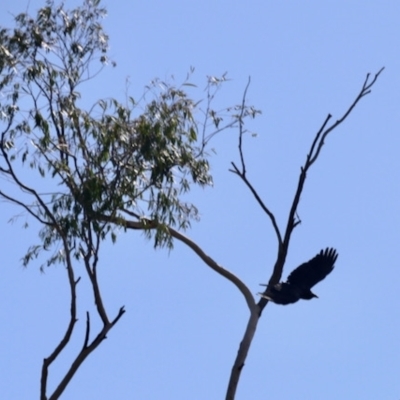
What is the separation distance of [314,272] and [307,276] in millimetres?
66

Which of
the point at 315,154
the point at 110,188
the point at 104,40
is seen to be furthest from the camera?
the point at 104,40

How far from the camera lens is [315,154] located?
13664 mm

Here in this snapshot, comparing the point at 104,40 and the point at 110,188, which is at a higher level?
the point at 104,40

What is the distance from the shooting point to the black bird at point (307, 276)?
14.0 m

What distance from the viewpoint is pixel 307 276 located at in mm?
14125

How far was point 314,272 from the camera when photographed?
14.1m

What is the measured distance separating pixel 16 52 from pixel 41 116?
0.77m

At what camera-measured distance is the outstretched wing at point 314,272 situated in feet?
46.2

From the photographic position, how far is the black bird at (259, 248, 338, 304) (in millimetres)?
13977

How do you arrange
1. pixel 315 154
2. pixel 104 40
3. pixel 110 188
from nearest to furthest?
pixel 315 154 < pixel 110 188 < pixel 104 40

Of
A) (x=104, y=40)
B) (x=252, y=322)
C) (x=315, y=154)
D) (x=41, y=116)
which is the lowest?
(x=252, y=322)

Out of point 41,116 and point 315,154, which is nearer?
point 315,154

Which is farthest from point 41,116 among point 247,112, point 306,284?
point 306,284

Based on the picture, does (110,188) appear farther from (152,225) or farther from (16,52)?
(16,52)
